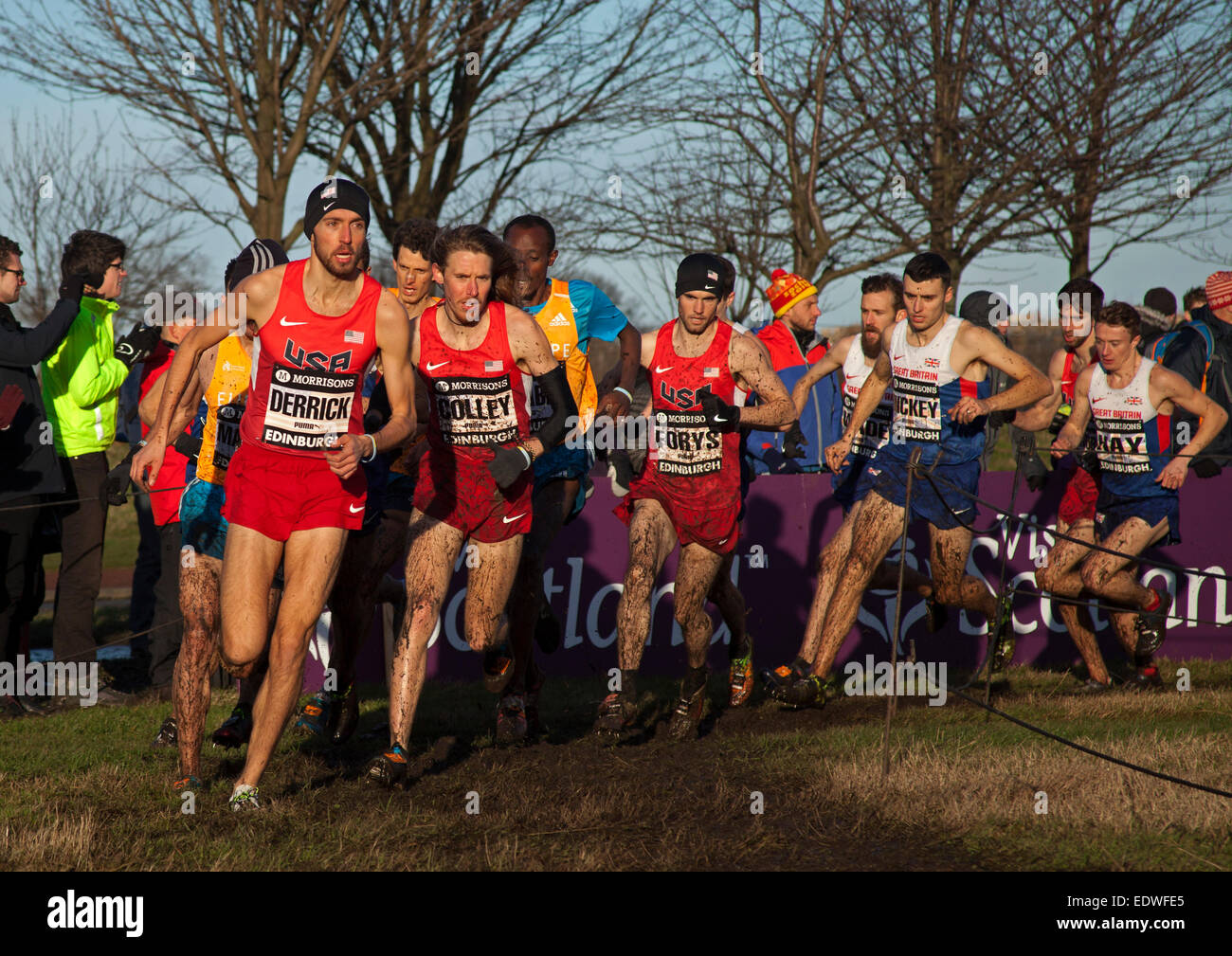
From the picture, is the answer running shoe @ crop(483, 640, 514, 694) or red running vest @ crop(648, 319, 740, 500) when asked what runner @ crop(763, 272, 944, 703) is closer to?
red running vest @ crop(648, 319, 740, 500)

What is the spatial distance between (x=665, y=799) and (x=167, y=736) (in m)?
2.73

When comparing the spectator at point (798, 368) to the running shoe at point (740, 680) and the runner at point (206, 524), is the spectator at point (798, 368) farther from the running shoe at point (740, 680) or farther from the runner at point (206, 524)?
the runner at point (206, 524)

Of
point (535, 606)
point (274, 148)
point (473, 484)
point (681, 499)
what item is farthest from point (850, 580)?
point (274, 148)

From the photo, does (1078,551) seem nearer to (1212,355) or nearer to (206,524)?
(1212,355)

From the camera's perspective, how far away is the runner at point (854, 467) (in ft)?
24.7

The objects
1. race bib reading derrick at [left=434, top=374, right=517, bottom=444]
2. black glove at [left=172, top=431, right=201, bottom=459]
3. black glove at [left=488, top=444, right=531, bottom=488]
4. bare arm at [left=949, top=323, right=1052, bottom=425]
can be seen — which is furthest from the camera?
bare arm at [left=949, top=323, right=1052, bottom=425]

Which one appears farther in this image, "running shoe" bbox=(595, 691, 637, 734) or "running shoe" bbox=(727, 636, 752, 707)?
"running shoe" bbox=(727, 636, 752, 707)

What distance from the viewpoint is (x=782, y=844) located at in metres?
4.95

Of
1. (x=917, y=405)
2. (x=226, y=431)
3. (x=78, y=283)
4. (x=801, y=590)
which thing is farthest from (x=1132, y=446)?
(x=78, y=283)

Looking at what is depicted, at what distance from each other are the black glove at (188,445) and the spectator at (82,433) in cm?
213

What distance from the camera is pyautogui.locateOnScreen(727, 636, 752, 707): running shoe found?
796cm

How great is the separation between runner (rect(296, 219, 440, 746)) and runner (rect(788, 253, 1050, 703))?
2.34 meters

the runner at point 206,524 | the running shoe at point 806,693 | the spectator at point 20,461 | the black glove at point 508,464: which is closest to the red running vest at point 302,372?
the runner at point 206,524

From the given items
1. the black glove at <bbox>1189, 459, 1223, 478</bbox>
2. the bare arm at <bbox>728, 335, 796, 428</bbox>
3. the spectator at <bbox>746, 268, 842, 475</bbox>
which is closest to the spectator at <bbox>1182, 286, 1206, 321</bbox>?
the black glove at <bbox>1189, 459, 1223, 478</bbox>
